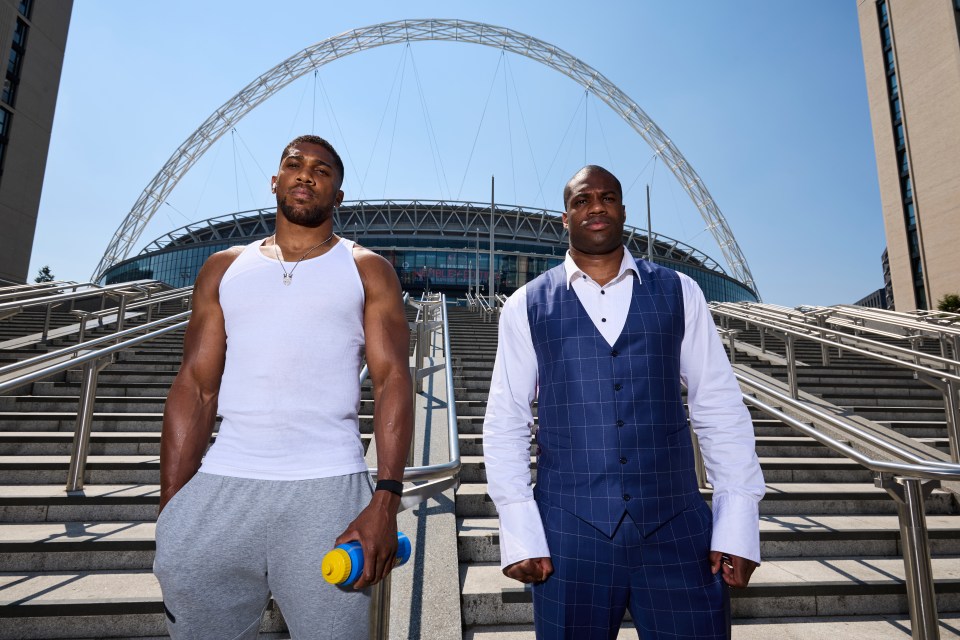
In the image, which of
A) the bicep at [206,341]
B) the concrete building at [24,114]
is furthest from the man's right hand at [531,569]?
the concrete building at [24,114]

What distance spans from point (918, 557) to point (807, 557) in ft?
5.30

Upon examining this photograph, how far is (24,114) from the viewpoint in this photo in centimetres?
3544

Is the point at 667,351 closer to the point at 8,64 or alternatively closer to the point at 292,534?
the point at 292,534

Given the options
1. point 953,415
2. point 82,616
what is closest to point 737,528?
point 82,616

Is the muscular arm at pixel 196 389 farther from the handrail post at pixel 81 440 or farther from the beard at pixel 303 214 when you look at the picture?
the handrail post at pixel 81 440

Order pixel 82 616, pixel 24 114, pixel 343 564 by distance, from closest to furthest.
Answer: pixel 343 564
pixel 82 616
pixel 24 114

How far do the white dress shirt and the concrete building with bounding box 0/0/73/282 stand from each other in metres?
41.8

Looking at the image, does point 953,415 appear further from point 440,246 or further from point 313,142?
point 440,246

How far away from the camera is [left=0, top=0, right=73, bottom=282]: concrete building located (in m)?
33.6

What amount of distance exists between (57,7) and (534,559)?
5375cm

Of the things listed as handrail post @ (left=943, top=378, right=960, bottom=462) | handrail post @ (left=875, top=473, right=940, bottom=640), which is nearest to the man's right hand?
handrail post @ (left=875, top=473, right=940, bottom=640)

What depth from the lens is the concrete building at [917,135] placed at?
107 ft

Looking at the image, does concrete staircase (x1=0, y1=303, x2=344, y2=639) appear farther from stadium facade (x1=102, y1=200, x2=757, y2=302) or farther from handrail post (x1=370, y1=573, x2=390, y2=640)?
stadium facade (x1=102, y1=200, x2=757, y2=302)

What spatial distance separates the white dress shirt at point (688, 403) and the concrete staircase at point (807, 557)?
160 centimetres
